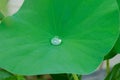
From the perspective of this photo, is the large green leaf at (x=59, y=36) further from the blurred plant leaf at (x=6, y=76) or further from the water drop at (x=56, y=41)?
the blurred plant leaf at (x=6, y=76)

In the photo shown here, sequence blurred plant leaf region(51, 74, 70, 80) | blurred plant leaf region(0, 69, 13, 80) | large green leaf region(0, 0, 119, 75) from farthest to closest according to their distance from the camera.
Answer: blurred plant leaf region(51, 74, 70, 80), blurred plant leaf region(0, 69, 13, 80), large green leaf region(0, 0, 119, 75)

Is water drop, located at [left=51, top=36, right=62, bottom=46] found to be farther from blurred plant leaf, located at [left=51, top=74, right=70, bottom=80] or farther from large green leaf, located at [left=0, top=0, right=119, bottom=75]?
blurred plant leaf, located at [left=51, top=74, right=70, bottom=80]

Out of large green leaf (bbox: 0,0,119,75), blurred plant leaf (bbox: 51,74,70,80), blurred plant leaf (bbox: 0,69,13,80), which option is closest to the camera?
large green leaf (bbox: 0,0,119,75)

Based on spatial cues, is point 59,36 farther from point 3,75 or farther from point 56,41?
point 3,75

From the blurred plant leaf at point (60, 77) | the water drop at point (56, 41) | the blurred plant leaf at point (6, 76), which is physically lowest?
the blurred plant leaf at point (60, 77)

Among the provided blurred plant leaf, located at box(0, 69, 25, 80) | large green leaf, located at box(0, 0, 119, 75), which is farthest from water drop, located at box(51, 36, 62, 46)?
blurred plant leaf, located at box(0, 69, 25, 80)

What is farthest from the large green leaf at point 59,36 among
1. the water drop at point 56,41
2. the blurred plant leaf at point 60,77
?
the blurred plant leaf at point 60,77

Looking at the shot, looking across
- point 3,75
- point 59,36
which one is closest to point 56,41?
point 59,36

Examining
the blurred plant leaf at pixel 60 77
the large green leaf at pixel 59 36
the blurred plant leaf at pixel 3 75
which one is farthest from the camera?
the blurred plant leaf at pixel 60 77

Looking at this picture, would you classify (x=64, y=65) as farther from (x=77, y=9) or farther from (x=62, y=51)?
(x=77, y=9)

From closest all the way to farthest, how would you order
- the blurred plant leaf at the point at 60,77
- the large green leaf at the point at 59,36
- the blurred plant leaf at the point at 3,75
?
the large green leaf at the point at 59,36, the blurred plant leaf at the point at 3,75, the blurred plant leaf at the point at 60,77
